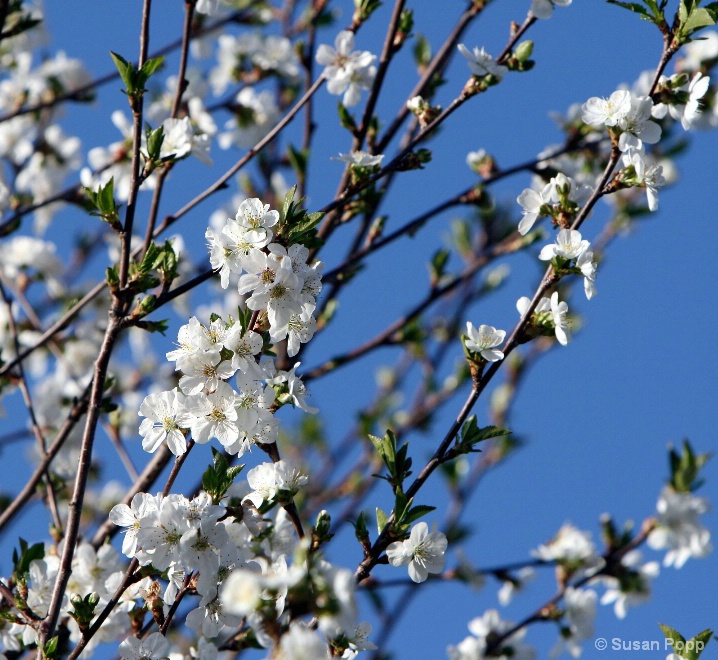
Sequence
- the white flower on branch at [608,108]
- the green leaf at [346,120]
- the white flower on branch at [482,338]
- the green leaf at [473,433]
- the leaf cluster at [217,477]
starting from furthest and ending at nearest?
the green leaf at [346,120] → the white flower on branch at [608,108] → the white flower on branch at [482,338] → the green leaf at [473,433] → the leaf cluster at [217,477]

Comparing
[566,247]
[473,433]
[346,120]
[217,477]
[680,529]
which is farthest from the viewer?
[680,529]

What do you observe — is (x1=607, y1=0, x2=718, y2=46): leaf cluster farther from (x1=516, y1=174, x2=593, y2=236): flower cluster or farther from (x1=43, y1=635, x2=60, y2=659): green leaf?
(x1=43, y1=635, x2=60, y2=659): green leaf

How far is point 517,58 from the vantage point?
3092 millimetres

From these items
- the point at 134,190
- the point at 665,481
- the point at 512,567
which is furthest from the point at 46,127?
the point at 665,481

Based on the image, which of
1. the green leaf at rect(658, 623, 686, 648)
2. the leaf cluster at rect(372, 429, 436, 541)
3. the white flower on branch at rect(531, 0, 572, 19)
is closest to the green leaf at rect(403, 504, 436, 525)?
the leaf cluster at rect(372, 429, 436, 541)

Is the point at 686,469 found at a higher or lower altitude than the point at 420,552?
higher

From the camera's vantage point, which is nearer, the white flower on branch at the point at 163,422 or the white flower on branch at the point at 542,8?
the white flower on branch at the point at 163,422

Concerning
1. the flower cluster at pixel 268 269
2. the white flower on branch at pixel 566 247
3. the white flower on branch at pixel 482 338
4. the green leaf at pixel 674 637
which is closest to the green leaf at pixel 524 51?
the white flower on branch at pixel 566 247

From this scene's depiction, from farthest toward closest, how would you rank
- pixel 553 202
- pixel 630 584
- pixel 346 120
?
pixel 630 584
pixel 346 120
pixel 553 202

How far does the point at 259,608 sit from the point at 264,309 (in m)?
0.80

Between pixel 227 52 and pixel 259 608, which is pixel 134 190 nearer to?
pixel 259 608

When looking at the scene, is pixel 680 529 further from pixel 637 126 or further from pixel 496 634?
pixel 637 126

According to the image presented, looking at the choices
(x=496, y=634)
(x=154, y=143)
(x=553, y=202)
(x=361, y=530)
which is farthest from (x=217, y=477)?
(x=496, y=634)

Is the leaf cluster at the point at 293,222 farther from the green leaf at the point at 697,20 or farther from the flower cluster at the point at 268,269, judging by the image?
the green leaf at the point at 697,20
